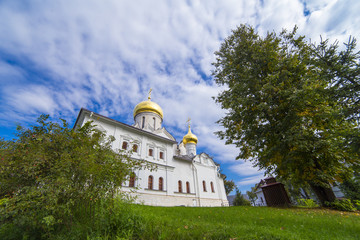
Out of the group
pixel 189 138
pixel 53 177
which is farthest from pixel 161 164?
pixel 53 177

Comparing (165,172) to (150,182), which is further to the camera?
(165,172)

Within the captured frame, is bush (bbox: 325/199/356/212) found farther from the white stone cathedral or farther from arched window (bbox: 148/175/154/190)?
arched window (bbox: 148/175/154/190)

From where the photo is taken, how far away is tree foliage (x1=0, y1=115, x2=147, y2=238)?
149 inches

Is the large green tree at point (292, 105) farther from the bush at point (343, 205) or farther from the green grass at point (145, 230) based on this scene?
the green grass at point (145, 230)

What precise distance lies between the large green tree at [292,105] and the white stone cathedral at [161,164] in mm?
9607

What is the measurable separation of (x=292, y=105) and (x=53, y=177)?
10.1 meters

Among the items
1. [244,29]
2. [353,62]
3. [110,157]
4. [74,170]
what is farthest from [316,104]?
[74,170]

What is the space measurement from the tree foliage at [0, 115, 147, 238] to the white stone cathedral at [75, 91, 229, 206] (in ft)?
30.6

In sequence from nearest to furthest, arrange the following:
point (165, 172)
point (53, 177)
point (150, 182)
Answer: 1. point (53, 177)
2. point (150, 182)
3. point (165, 172)

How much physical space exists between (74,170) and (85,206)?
3.97 feet

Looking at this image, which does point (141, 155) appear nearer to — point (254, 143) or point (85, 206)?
point (254, 143)

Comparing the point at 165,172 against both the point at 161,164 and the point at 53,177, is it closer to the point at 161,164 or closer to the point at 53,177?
the point at 161,164

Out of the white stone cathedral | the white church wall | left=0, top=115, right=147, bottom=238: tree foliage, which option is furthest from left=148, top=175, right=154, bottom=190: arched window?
left=0, top=115, right=147, bottom=238: tree foliage

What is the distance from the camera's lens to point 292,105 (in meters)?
8.16
